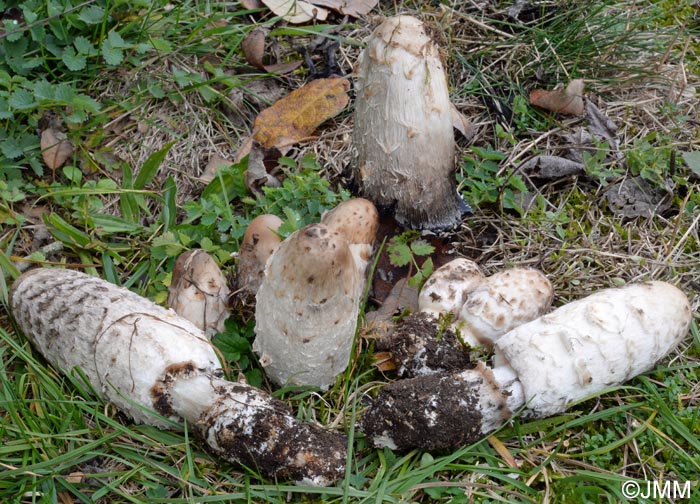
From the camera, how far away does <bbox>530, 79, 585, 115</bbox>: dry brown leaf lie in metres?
4.12

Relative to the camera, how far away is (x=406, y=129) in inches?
129

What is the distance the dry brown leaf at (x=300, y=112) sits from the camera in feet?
13.6

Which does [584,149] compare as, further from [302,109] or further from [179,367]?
[179,367]

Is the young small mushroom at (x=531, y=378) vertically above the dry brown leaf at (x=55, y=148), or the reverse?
the dry brown leaf at (x=55, y=148)

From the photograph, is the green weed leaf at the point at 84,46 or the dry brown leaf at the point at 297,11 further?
the dry brown leaf at the point at 297,11

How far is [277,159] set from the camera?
4.05 m

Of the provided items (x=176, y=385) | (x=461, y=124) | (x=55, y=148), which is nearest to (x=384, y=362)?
(x=176, y=385)

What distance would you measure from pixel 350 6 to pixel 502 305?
8.58 ft

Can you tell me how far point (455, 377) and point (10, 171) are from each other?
2732 millimetres

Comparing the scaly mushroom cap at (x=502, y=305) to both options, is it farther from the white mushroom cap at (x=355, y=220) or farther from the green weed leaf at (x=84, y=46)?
the green weed leaf at (x=84, y=46)

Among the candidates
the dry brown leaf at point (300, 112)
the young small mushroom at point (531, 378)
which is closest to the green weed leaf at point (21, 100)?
Answer: the dry brown leaf at point (300, 112)

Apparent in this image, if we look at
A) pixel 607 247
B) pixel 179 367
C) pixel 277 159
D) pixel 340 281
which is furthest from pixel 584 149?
pixel 179 367

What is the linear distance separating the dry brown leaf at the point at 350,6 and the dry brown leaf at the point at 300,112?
0.65 m

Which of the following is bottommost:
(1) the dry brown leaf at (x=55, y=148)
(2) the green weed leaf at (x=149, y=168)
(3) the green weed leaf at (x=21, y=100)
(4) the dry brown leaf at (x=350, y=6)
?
(2) the green weed leaf at (x=149, y=168)
